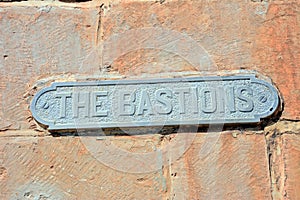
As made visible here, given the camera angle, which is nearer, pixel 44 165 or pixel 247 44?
pixel 44 165

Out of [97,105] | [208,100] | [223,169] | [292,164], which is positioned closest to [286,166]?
[292,164]

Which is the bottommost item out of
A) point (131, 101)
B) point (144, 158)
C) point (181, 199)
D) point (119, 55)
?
point (181, 199)

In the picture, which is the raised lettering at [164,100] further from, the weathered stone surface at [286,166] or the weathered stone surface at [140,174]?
the weathered stone surface at [286,166]

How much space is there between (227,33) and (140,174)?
1.69 feet

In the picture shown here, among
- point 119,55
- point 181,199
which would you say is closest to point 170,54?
point 119,55

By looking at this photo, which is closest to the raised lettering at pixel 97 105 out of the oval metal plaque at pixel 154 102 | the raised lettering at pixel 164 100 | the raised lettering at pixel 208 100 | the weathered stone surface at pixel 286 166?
the oval metal plaque at pixel 154 102

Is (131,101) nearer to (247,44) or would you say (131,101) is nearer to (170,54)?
(170,54)

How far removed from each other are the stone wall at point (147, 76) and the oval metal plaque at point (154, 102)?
31mm

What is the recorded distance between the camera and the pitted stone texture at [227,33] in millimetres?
1485

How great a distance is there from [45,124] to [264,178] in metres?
0.64

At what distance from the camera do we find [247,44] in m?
1.51

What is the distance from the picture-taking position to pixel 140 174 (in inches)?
54.4

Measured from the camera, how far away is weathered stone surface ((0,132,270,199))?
4.45ft

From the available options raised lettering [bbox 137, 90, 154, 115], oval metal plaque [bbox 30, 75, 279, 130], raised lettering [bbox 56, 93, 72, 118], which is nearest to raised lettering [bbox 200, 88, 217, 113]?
oval metal plaque [bbox 30, 75, 279, 130]
